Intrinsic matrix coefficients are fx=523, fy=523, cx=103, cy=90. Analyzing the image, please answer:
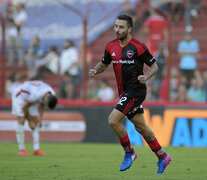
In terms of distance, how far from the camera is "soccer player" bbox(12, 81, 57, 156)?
11.4 m

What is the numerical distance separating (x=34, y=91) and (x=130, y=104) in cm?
399

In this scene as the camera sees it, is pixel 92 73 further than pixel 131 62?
Yes

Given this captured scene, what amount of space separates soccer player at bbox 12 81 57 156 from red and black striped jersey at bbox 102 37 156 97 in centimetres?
338

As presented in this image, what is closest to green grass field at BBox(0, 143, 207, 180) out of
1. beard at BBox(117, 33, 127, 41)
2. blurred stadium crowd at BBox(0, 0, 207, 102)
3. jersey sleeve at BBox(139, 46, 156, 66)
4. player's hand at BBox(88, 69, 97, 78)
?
player's hand at BBox(88, 69, 97, 78)

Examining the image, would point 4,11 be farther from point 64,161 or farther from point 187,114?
point 64,161

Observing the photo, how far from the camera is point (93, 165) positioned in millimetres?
9461

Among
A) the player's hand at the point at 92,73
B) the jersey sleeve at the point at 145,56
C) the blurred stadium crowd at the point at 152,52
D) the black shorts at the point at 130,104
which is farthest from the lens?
the blurred stadium crowd at the point at 152,52

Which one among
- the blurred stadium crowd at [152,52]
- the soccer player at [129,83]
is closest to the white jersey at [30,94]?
the blurred stadium crowd at [152,52]

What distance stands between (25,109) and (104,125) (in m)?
4.38

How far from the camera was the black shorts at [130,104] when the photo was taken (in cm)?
802

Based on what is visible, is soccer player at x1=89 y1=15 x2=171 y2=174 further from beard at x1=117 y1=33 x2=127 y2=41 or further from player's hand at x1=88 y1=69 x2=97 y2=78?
player's hand at x1=88 y1=69 x2=97 y2=78

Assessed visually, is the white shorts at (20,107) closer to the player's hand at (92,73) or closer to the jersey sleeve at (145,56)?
the player's hand at (92,73)

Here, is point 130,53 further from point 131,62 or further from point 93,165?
point 93,165

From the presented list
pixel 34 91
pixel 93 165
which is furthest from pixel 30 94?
pixel 93 165
